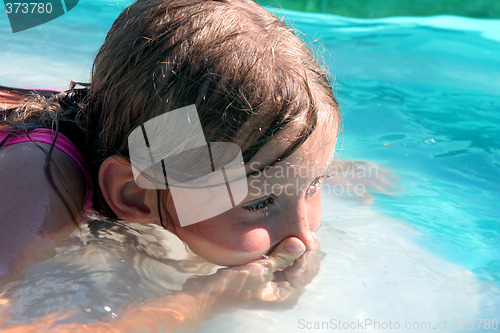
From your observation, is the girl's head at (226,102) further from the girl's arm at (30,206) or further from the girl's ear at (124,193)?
the girl's arm at (30,206)

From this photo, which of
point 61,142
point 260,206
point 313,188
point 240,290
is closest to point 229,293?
point 240,290

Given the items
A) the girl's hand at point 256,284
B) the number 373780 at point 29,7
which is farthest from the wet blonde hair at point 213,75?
the number 373780 at point 29,7

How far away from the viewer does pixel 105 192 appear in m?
1.81

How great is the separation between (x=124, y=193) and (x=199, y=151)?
1.09ft

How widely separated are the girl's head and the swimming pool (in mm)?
210

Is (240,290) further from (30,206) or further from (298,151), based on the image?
(30,206)

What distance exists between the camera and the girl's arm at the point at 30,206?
162cm

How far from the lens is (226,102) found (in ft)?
5.23

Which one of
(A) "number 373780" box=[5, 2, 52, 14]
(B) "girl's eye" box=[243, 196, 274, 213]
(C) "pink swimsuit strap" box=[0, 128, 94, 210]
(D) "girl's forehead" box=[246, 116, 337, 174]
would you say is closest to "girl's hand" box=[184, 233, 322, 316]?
(B) "girl's eye" box=[243, 196, 274, 213]

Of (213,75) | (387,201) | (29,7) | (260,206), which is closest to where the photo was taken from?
(213,75)

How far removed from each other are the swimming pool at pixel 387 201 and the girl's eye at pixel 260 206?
0.30m

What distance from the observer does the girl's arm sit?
5.30 ft

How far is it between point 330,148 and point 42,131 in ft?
3.03

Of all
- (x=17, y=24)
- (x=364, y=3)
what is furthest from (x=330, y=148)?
(x=364, y=3)
